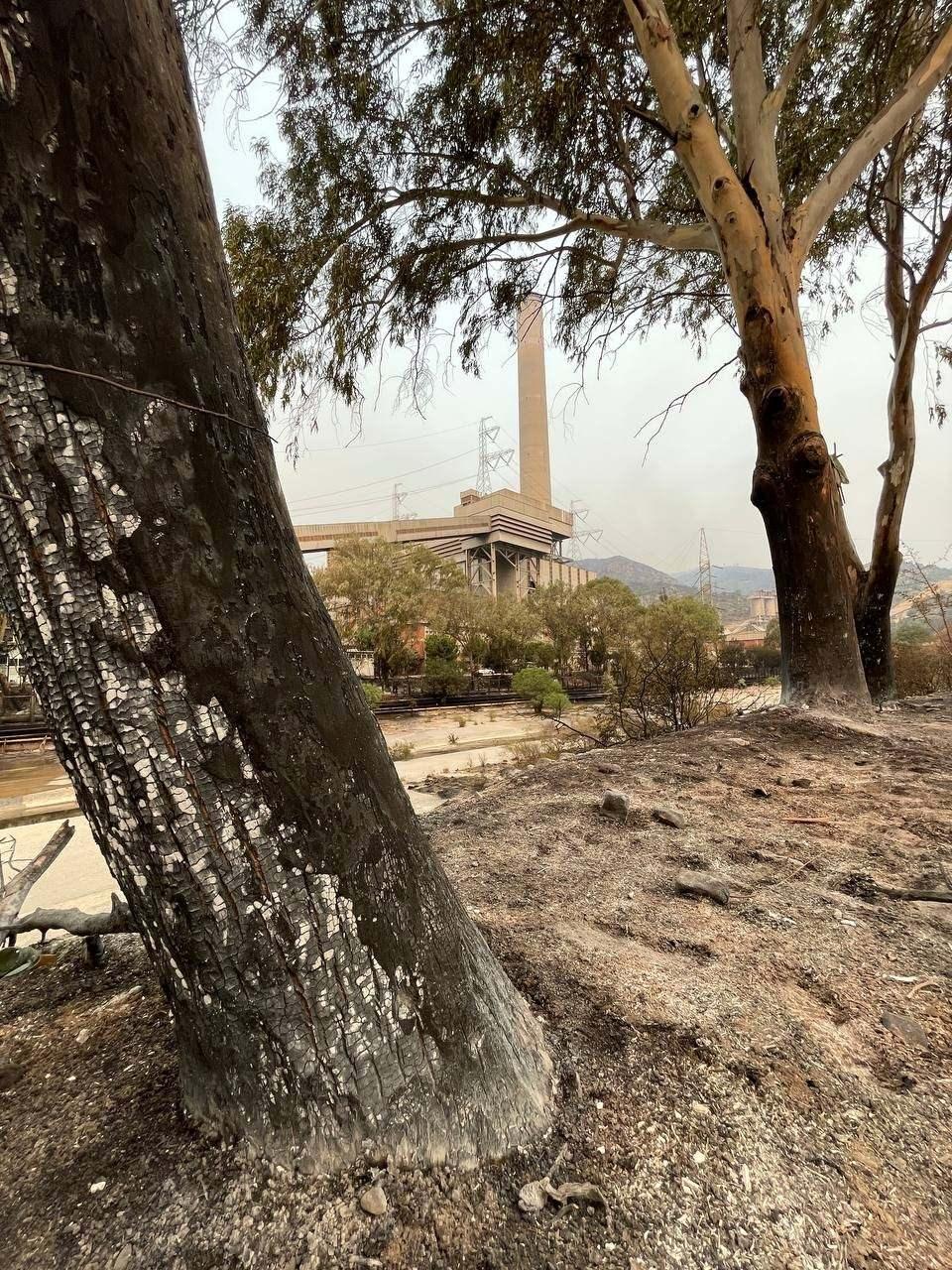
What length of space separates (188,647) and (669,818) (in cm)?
194

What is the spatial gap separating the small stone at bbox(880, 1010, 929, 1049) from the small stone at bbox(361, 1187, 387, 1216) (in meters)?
0.94

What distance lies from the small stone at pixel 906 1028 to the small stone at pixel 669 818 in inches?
40.6

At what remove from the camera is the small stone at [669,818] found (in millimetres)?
2170

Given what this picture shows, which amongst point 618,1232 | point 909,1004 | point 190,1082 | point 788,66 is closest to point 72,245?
point 190,1082

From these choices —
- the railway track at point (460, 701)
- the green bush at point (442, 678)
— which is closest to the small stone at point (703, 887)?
the railway track at point (460, 701)

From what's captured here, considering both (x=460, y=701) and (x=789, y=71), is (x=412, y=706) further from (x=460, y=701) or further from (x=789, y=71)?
(x=789, y=71)

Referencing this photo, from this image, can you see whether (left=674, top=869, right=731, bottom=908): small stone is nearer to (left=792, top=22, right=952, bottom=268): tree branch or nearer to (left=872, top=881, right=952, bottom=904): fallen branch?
(left=872, top=881, right=952, bottom=904): fallen branch

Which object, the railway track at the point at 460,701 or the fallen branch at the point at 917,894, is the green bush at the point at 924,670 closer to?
the railway track at the point at 460,701

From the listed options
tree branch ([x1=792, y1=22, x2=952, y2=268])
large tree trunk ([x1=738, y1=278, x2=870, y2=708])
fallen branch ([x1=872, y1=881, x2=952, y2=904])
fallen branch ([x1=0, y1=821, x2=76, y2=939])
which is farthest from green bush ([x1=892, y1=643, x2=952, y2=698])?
fallen branch ([x1=0, y1=821, x2=76, y2=939])

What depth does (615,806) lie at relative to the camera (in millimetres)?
2318

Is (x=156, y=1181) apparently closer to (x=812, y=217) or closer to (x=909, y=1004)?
(x=909, y=1004)

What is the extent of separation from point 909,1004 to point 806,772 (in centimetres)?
187

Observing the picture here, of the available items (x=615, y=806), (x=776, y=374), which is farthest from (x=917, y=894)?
(x=776, y=374)

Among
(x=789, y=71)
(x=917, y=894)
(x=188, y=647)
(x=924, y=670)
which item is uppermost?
(x=789, y=71)
